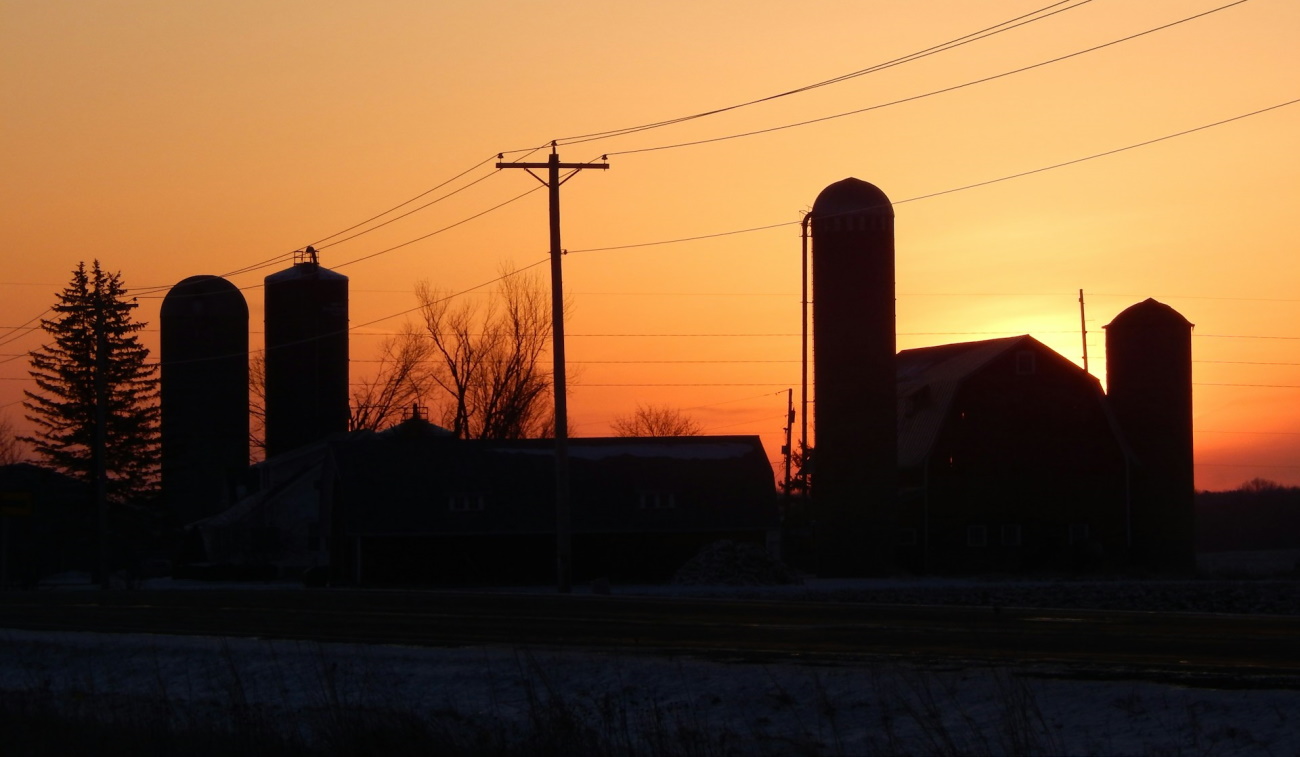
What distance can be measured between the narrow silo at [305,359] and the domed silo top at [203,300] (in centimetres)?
188

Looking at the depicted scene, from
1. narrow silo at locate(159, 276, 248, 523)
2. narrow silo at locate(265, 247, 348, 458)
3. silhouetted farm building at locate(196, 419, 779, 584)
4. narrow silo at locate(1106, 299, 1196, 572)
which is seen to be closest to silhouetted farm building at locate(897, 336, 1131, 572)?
narrow silo at locate(1106, 299, 1196, 572)

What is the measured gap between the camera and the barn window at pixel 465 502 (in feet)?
166

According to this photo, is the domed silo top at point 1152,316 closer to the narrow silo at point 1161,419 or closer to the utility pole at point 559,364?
the narrow silo at point 1161,419

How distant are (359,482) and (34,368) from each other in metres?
29.0

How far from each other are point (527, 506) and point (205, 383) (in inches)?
1184

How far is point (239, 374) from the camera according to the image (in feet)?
245

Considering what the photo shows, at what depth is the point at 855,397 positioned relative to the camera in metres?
51.4

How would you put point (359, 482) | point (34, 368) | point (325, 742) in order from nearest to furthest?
1. point (325, 742)
2. point (359, 482)
3. point (34, 368)

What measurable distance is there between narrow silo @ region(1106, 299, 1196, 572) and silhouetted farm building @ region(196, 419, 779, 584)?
54.4ft

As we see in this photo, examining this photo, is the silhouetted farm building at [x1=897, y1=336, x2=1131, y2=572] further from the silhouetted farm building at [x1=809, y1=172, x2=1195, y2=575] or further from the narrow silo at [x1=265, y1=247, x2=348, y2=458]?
the narrow silo at [x1=265, y1=247, x2=348, y2=458]

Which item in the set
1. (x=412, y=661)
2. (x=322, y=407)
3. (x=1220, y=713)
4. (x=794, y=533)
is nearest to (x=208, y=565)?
(x=322, y=407)

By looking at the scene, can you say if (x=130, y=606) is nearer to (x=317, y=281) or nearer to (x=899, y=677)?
(x=899, y=677)

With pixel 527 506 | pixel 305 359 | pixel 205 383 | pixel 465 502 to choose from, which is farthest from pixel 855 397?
pixel 205 383

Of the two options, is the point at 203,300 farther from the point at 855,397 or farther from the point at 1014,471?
the point at 1014,471
